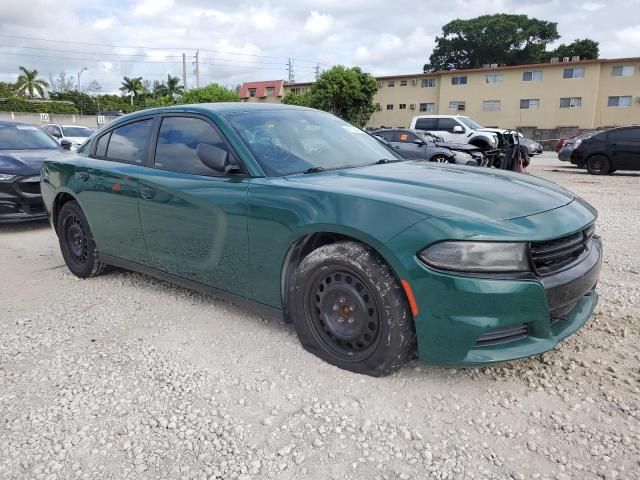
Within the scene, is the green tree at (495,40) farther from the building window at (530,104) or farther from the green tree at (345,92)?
the green tree at (345,92)

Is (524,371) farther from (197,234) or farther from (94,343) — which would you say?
(94,343)

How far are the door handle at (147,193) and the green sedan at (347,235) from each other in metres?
0.03

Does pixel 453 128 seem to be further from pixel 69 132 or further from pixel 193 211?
pixel 193 211

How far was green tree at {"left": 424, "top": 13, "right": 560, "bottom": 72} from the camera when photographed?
64.0 metres

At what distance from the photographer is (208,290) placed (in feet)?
11.1

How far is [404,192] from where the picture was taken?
103 inches

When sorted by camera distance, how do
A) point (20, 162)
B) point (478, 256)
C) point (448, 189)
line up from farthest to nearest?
point (20, 162)
point (448, 189)
point (478, 256)

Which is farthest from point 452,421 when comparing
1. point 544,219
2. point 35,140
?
point 35,140

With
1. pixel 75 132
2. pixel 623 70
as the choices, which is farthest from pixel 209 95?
pixel 623 70

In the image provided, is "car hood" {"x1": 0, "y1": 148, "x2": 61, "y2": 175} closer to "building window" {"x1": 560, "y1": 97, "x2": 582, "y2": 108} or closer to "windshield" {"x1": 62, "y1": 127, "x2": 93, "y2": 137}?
"windshield" {"x1": 62, "y1": 127, "x2": 93, "y2": 137}

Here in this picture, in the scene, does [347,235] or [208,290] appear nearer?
[347,235]

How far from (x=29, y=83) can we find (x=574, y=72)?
71173 millimetres

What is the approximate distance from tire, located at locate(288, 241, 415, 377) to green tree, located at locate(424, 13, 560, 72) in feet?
223

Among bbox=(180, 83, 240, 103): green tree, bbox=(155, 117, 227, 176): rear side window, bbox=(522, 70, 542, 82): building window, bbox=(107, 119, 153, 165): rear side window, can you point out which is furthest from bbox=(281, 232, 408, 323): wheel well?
bbox=(522, 70, 542, 82): building window
